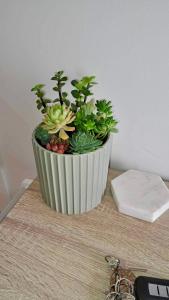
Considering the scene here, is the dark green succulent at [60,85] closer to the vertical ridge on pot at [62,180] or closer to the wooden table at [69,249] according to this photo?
the vertical ridge on pot at [62,180]

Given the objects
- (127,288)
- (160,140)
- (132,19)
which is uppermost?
(132,19)

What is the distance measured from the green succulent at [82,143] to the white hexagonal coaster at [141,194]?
0.15 meters

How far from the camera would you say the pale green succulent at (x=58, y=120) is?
40 cm

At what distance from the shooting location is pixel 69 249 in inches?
17.8

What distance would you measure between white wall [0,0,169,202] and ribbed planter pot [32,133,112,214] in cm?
13

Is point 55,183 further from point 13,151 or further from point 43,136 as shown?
point 13,151

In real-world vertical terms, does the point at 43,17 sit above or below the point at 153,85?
above

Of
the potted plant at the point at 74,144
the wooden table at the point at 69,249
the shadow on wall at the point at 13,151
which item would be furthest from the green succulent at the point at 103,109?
the shadow on wall at the point at 13,151

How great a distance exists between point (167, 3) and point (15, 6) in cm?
30

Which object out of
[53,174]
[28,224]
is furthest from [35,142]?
[28,224]

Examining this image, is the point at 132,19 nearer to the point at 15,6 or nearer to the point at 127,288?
the point at 15,6

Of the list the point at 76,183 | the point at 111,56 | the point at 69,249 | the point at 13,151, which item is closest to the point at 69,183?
the point at 76,183

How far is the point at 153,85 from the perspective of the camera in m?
0.51

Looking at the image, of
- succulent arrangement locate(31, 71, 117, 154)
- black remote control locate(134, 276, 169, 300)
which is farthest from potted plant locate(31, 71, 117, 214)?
black remote control locate(134, 276, 169, 300)
